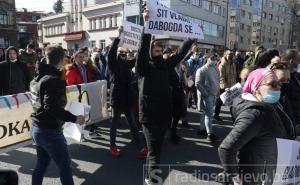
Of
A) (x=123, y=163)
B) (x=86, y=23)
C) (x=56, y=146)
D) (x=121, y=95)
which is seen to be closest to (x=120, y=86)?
(x=121, y=95)

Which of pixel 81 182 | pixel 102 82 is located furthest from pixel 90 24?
pixel 81 182

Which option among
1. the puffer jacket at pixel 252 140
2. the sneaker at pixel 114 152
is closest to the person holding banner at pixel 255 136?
the puffer jacket at pixel 252 140

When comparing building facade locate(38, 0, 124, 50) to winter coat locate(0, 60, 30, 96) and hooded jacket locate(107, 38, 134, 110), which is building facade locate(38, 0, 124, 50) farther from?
hooded jacket locate(107, 38, 134, 110)

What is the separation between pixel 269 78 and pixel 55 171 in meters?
3.82

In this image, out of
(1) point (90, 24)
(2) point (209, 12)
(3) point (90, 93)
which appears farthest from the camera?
(1) point (90, 24)

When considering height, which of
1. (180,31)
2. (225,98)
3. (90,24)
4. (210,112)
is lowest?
(210,112)

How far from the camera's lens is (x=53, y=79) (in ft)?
12.3

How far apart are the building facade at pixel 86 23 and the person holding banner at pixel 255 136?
43.5 meters

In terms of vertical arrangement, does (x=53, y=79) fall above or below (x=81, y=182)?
above

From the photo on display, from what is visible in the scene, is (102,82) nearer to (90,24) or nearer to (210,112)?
(210,112)

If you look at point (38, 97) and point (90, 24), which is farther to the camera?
point (90, 24)

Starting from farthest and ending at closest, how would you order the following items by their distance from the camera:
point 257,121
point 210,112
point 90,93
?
point 90,93, point 210,112, point 257,121

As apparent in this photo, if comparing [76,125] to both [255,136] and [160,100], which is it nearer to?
[160,100]

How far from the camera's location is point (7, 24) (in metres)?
54.4
